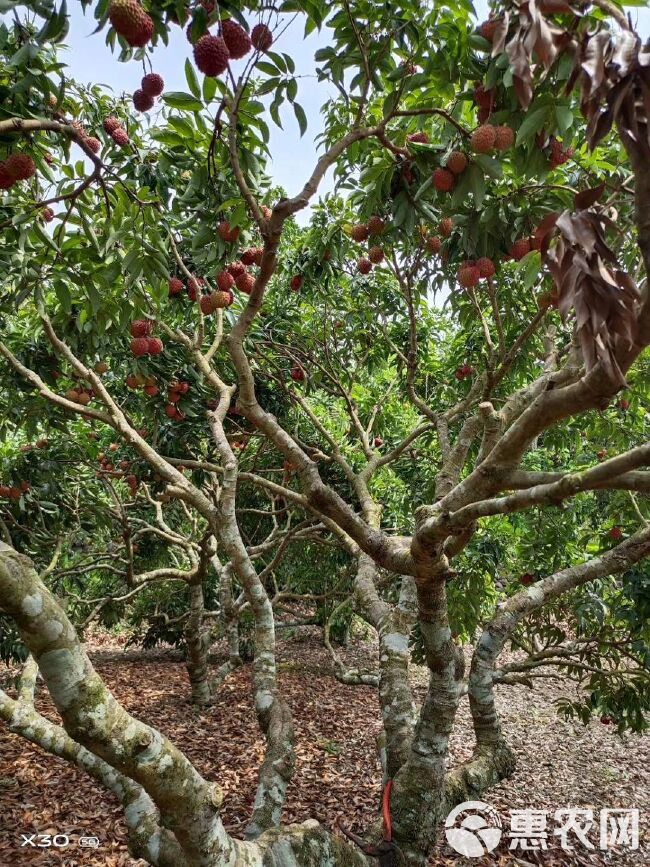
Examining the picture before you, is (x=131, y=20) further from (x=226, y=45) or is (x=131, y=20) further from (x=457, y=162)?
(x=457, y=162)

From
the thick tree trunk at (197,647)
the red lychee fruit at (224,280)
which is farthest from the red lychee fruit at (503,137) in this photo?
the thick tree trunk at (197,647)

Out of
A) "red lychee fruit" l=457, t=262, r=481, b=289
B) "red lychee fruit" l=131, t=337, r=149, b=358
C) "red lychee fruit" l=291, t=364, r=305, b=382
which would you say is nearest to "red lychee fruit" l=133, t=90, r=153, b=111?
"red lychee fruit" l=457, t=262, r=481, b=289

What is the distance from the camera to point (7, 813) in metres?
3.55

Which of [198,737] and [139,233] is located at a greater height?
[139,233]

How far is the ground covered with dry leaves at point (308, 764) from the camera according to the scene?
346 cm

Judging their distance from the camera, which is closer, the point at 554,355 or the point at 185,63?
the point at 185,63

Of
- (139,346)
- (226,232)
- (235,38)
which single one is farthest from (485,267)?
(139,346)

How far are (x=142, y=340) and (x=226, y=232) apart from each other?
4.80 ft

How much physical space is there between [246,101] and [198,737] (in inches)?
192

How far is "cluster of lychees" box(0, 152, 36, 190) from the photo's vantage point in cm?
215

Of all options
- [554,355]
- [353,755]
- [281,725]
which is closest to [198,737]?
[353,755]

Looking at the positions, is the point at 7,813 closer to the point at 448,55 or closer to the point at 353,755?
the point at 353,755

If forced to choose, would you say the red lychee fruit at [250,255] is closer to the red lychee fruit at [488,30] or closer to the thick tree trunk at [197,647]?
the red lychee fruit at [488,30]

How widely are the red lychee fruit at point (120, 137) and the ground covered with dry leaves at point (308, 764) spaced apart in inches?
145
